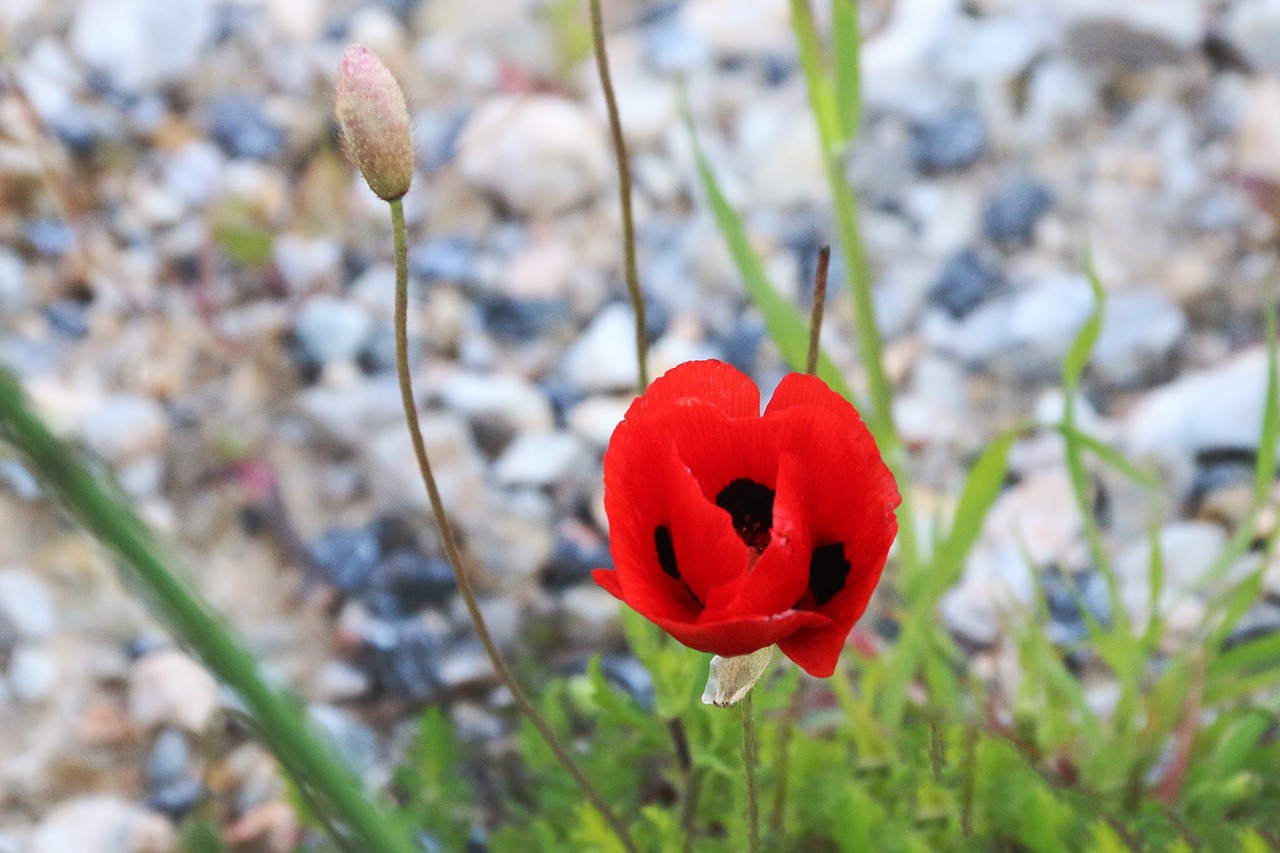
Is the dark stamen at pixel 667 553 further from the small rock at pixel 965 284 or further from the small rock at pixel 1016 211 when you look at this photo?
the small rock at pixel 1016 211

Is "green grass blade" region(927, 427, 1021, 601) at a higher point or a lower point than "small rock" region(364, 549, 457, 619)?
lower

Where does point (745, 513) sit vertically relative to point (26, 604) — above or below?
below

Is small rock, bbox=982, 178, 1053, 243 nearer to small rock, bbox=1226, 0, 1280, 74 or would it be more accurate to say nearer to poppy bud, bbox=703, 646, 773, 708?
small rock, bbox=1226, 0, 1280, 74

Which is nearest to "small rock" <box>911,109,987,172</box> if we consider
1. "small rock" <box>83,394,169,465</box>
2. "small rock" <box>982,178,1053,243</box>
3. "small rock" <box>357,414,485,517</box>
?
"small rock" <box>982,178,1053,243</box>

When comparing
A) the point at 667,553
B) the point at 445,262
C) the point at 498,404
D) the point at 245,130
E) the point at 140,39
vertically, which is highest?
the point at 140,39

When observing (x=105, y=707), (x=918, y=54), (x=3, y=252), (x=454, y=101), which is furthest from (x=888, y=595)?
(x=3, y=252)

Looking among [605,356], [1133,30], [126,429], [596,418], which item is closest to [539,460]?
[596,418]

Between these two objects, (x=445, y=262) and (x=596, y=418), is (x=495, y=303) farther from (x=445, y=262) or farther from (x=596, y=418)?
(x=596, y=418)
